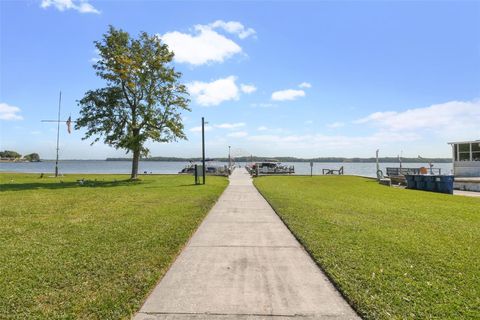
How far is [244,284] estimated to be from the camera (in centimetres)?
497

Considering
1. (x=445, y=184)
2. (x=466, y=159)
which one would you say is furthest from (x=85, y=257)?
(x=466, y=159)

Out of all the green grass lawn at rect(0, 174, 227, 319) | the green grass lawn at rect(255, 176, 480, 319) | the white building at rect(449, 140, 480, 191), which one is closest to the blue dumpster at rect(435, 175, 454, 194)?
the green grass lawn at rect(255, 176, 480, 319)

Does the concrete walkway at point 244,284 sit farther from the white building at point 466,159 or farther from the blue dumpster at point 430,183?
the white building at point 466,159

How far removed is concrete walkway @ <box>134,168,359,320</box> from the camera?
4.10m

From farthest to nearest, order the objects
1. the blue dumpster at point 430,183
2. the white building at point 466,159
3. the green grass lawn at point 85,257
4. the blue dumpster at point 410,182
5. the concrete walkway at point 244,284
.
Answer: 1. the white building at point 466,159
2. the blue dumpster at point 410,182
3. the blue dumpster at point 430,183
4. the green grass lawn at point 85,257
5. the concrete walkway at point 244,284

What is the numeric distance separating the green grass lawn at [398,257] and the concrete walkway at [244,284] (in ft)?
1.07

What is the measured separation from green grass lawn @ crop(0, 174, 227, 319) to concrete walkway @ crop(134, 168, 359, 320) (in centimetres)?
32

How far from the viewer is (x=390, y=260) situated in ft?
19.8

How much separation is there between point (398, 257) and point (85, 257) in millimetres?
5407

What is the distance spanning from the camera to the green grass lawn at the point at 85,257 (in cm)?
421

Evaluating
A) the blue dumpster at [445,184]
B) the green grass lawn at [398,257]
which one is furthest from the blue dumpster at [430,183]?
the green grass lawn at [398,257]

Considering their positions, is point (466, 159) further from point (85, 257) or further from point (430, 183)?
point (85, 257)

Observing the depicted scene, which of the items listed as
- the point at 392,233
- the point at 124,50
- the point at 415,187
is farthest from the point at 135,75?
the point at 392,233

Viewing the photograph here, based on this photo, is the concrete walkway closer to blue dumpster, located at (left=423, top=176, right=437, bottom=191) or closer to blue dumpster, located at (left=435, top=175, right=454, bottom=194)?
blue dumpster, located at (left=435, top=175, right=454, bottom=194)
